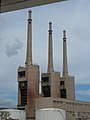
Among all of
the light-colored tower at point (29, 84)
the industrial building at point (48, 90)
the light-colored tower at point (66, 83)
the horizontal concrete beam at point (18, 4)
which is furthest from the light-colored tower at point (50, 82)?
the horizontal concrete beam at point (18, 4)

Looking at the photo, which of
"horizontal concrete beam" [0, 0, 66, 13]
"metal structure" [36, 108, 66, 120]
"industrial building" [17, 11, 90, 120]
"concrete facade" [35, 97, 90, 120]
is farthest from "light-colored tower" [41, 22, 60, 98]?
"horizontal concrete beam" [0, 0, 66, 13]

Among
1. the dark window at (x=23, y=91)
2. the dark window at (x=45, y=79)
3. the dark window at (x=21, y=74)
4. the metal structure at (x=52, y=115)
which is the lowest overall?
the metal structure at (x=52, y=115)

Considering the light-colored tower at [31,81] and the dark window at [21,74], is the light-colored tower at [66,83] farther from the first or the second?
the dark window at [21,74]

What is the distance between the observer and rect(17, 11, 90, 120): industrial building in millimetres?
11336

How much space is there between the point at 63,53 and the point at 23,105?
3121mm

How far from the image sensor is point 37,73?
12227 millimetres

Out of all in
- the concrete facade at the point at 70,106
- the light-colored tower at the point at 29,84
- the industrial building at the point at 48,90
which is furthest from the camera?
the light-colored tower at the point at 29,84

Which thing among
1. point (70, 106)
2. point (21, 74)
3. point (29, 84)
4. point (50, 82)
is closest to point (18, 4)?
point (70, 106)

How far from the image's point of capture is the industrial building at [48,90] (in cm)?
1134

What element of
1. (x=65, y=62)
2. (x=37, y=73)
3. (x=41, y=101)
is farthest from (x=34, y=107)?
(x=65, y=62)

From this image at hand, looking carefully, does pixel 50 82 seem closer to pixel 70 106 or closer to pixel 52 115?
pixel 70 106

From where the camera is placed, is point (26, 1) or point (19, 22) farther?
point (19, 22)

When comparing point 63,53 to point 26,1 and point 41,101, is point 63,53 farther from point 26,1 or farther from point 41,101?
point 26,1

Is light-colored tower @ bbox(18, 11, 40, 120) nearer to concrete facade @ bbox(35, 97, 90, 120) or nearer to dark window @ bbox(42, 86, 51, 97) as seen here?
concrete facade @ bbox(35, 97, 90, 120)
